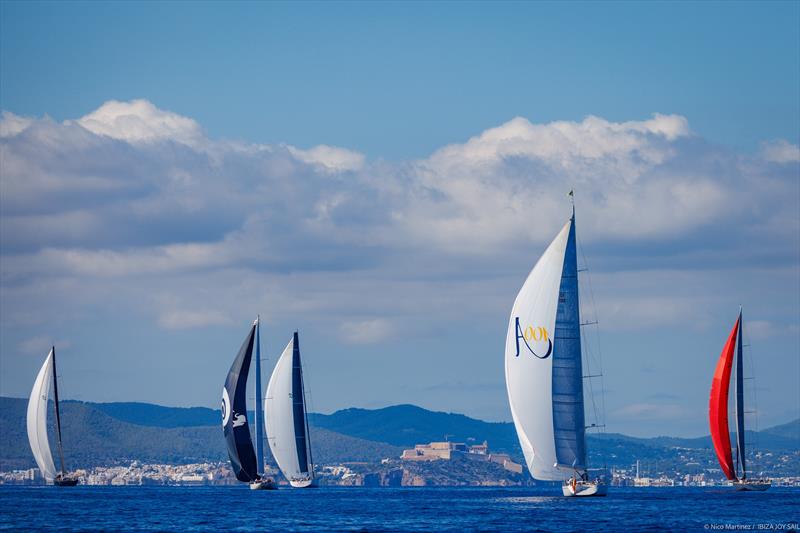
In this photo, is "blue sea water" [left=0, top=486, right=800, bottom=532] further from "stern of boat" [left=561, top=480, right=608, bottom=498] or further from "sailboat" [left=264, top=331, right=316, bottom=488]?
"sailboat" [left=264, top=331, right=316, bottom=488]

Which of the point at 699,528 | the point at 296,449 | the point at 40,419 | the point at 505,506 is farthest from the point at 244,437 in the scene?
the point at 699,528

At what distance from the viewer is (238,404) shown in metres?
118

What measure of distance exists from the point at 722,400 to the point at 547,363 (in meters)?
34.6

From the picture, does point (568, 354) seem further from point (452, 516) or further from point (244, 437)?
point (244, 437)

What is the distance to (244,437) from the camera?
11906 centimetres

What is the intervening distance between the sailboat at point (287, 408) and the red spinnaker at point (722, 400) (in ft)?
107

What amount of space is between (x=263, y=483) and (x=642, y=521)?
55851 mm

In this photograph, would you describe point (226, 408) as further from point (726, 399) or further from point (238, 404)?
point (726, 399)

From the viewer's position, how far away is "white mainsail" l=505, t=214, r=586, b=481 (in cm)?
7675

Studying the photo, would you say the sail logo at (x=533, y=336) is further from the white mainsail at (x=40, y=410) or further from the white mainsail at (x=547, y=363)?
the white mainsail at (x=40, y=410)

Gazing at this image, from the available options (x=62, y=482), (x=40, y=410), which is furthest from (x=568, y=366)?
(x=62, y=482)

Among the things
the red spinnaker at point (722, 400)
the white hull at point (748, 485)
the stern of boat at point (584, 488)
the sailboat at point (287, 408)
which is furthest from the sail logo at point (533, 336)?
the sailboat at point (287, 408)

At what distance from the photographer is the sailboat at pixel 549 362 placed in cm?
7675

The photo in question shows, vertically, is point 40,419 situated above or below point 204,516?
above
